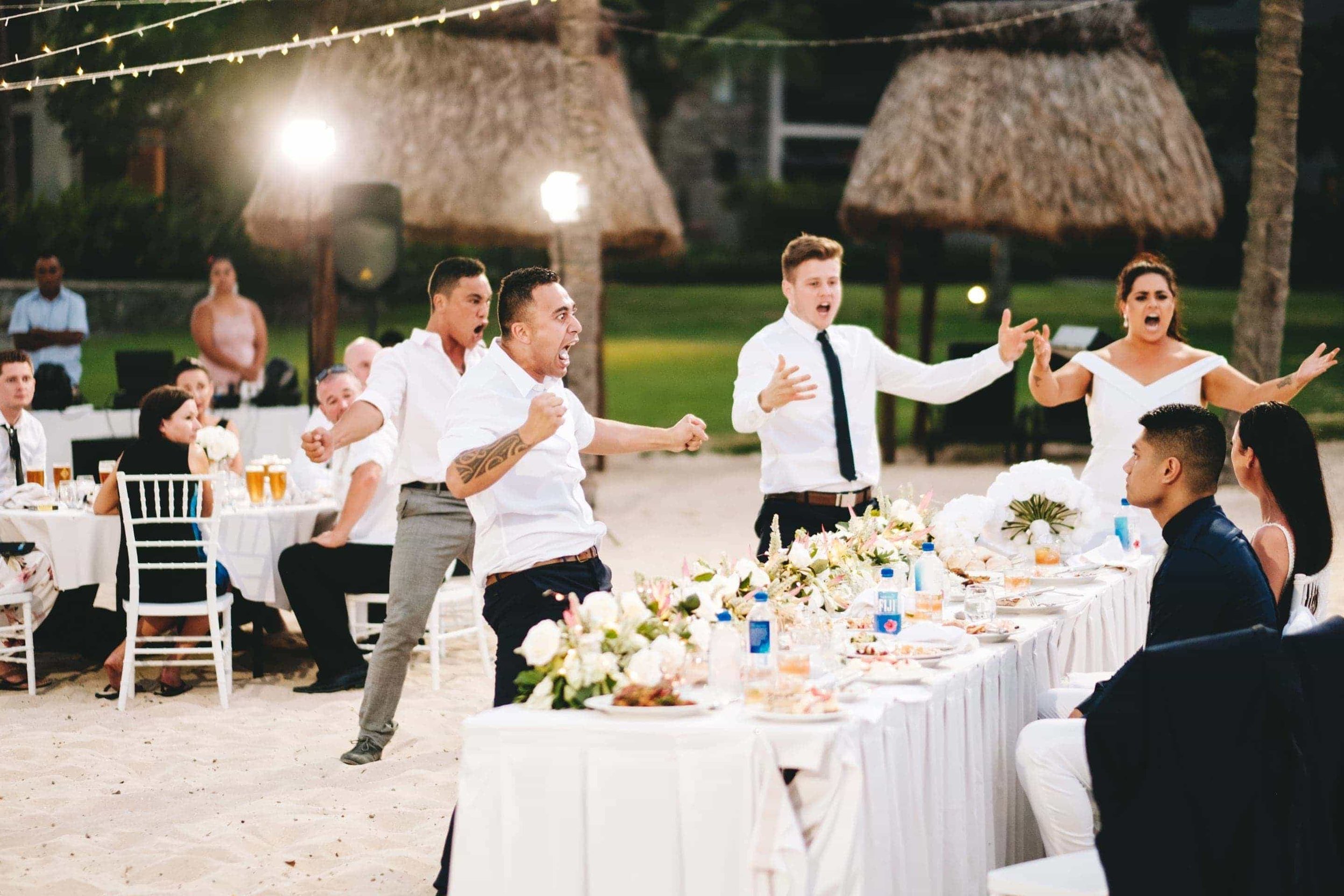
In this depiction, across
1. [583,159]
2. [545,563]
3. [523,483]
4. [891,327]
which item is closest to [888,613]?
[545,563]

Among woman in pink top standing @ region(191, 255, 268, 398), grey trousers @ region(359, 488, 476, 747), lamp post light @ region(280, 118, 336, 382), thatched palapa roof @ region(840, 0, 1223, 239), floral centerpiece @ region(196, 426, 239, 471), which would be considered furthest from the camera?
thatched palapa roof @ region(840, 0, 1223, 239)

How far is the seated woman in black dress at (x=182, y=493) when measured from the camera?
6961mm

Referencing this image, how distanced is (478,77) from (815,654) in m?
13.4

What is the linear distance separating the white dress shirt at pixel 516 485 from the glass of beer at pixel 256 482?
3.50 metres

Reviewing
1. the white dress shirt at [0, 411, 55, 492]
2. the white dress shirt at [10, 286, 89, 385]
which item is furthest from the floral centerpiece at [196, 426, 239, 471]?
the white dress shirt at [10, 286, 89, 385]

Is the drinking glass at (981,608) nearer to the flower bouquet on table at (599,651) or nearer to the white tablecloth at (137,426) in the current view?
the flower bouquet on table at (599,651)

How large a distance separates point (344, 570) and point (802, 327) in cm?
262

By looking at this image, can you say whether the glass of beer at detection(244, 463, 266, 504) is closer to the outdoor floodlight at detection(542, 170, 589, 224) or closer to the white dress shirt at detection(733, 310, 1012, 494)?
the white dress shirt at detection(733, 310, 1012, 494)

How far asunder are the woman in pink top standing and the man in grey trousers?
24.1 feet

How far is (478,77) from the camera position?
16.4m

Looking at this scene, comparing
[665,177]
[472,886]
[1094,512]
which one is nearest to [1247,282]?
[1094,512]

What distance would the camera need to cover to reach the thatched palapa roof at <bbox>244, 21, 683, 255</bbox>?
1590cm

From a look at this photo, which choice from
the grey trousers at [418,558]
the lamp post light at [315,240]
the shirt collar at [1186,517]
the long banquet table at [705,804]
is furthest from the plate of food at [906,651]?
the lamp post light at [315,240]

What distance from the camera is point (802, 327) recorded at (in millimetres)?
5996
